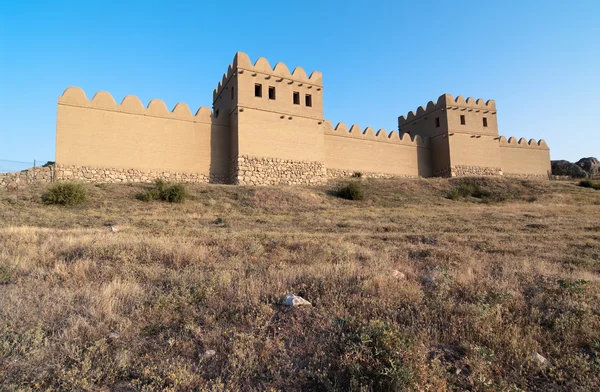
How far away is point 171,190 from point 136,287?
1309cm

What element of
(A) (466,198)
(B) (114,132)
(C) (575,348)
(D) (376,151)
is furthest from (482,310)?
(D) (376,151)

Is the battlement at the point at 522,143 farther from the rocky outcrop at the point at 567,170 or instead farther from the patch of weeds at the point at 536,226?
the patch of weeds at the point at 536,226

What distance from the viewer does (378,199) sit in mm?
20797

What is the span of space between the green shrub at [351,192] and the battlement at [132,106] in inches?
339

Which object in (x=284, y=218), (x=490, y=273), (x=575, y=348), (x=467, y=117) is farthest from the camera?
(x=467, y=117)

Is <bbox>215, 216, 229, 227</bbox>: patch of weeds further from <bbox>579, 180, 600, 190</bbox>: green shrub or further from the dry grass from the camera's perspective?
<bbox>579, 180, 600, 190</bbox>: green shrub

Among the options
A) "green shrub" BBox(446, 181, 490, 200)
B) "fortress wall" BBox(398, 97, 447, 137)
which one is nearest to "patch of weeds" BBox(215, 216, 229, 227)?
"green shrub" BBox(446, 181, 490, 200)

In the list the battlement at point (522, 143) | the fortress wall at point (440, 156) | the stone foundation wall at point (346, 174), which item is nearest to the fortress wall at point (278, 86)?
the stone foundation wall at point (346, 174)

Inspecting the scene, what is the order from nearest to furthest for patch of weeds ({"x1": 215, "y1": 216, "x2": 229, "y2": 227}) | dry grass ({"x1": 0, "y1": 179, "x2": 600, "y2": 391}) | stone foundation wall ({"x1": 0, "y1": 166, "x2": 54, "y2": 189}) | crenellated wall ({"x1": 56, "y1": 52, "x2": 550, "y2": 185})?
dry grass ({"x1": 0, "y1": 179, "x2": 600, "y2": 391})
patch of weeds ({"x1": 215, "y1": 216, "x2": 229, "y2": 227})
stone foundation wall ({"x1": 0, "y1": 166, "x2": 54, "y2": 189})
crenellated wall ({"x1": 56, "y1": 52, "x2": 550, "y2": 185})

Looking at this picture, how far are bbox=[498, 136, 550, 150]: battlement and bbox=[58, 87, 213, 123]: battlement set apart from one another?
80.0 feet

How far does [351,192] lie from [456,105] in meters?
14.6

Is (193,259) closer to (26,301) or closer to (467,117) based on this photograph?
(26,301)

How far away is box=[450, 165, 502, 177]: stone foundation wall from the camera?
2847 cm

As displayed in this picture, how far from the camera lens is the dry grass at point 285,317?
2795mm
